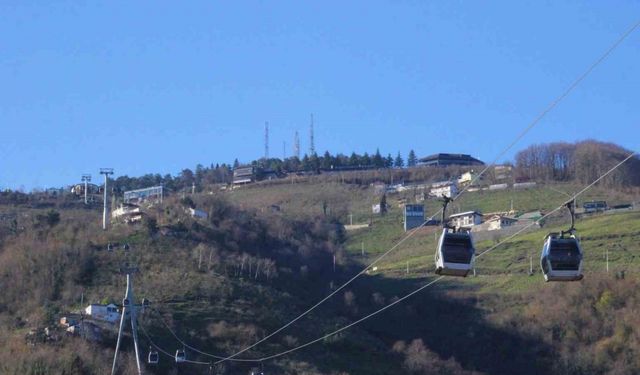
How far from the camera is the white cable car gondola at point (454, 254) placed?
24.9 m

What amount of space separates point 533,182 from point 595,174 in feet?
20.9

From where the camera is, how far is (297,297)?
9112 cm

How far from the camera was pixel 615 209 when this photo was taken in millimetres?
113062

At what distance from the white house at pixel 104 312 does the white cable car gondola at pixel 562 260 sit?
52.5 m

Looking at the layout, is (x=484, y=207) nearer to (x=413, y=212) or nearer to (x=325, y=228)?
(x=413, y=212)

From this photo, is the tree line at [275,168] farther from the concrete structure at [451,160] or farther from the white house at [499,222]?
the white house at [499,222]

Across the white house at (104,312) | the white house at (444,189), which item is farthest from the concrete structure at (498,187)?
the white house at (104,312)

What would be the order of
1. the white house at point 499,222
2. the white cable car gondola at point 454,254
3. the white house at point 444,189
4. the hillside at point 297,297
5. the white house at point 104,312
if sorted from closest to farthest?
the white cable car gondola at point 454,254
the white house at point 104,312
the hillside at point 297,297
the white house at point 499,222
the white house at point 444,189

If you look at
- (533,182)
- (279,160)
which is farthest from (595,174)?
(279,160)

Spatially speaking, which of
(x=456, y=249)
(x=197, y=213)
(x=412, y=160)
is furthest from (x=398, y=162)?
(x=456, y=249)

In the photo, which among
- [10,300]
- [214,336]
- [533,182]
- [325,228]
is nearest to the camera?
[214,336]

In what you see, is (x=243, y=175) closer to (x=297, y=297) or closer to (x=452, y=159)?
(x=452, y=159)

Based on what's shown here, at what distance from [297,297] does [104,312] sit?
19.4 metres

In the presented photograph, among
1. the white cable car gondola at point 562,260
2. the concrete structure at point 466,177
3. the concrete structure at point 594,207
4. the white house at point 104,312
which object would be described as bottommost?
the white house at point 104,312
